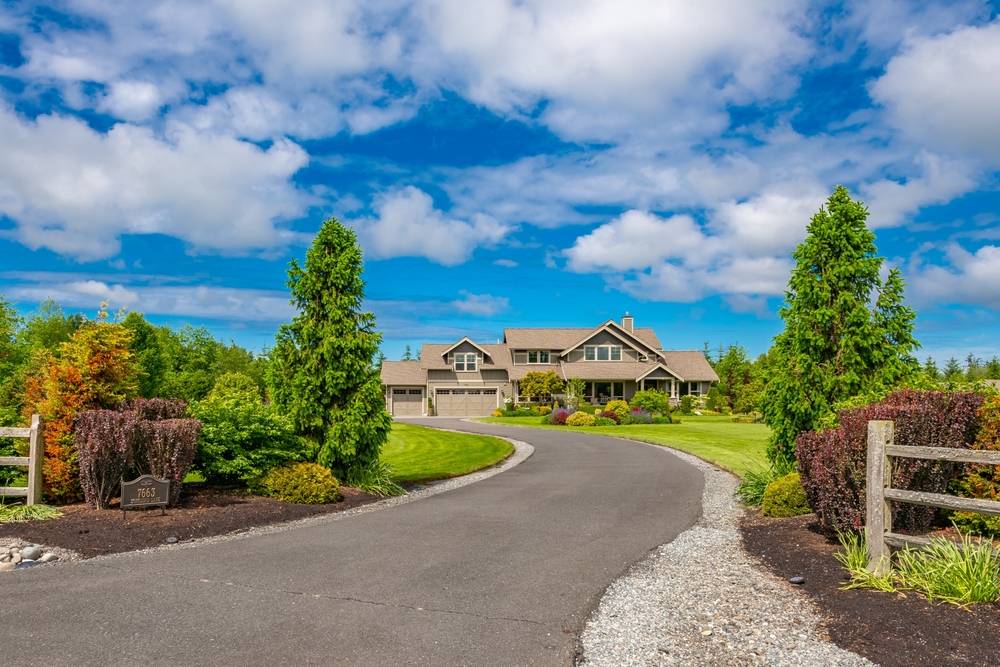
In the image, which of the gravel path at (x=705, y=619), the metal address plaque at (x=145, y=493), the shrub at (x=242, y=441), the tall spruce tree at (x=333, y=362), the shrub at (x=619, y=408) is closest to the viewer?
the gravel path at (x=705, y=619)

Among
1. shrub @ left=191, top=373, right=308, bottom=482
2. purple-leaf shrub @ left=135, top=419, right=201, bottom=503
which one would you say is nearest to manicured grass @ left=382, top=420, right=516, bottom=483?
shrub @ left=191, top=373, right=308, bottom=482

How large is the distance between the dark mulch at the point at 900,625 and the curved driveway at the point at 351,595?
7.46 ft

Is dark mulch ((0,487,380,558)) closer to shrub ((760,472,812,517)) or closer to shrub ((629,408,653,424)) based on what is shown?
shrub ((760,472,812,517))

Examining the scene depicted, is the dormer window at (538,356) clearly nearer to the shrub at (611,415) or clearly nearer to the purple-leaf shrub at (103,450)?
the shrub at (611,415)

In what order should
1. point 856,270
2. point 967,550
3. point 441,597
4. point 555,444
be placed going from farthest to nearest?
point 555,444, point 856,270, point 441,597, point 967,550

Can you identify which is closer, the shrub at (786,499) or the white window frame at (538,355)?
the shrub at (786,499)

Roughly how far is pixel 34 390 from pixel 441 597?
9.88 metres

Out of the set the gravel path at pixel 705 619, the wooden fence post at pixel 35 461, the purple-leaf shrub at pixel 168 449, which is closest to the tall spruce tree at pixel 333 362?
the purple-leaf shrub at pixel 168 449

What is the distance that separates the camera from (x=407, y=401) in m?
58.0

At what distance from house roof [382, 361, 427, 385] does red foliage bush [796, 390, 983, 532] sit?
50191mm

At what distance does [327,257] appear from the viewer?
14.5 metres

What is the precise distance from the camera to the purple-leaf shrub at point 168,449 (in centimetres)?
1106

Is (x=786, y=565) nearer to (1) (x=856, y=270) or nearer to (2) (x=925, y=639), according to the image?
(2) (x=925, y=639)

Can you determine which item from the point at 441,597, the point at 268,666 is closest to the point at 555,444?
the point at 441,597
